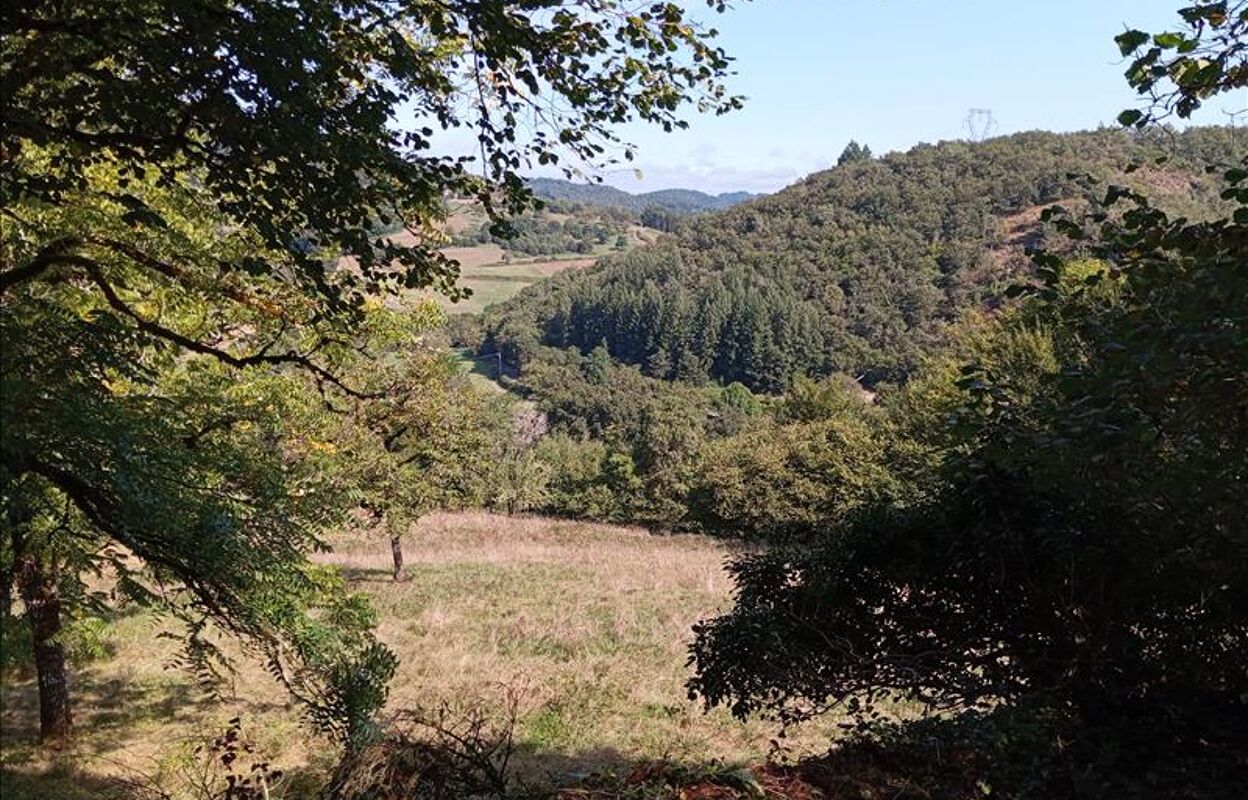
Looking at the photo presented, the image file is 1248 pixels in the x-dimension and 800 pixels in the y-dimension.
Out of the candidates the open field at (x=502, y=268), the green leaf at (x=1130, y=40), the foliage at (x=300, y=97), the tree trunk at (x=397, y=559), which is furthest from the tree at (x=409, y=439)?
the open field at (x=502, y=268)

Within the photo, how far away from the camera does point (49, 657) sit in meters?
8.58

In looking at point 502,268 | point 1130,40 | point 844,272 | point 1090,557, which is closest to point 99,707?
point 1090,557

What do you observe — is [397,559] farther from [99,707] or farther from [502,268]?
[502,268]

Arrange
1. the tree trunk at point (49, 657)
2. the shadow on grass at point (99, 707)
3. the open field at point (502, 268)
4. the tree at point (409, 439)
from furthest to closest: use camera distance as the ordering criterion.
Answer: the open field at point (502, 268) → the tree at point (409, 439) → the shadow on grass at point (99, 707) → the tree trunk at point (49, 657)

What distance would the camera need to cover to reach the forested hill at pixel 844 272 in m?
91.5

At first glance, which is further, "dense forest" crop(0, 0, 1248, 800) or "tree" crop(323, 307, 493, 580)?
"tree" crop(323, 307, 493, 580)

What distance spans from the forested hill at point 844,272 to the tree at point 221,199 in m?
83.8

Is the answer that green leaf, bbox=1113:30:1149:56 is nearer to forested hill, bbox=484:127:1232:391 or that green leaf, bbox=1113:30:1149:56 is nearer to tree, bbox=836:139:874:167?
forested hill, bbox=484:127:1232:391

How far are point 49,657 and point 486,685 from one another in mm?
4973

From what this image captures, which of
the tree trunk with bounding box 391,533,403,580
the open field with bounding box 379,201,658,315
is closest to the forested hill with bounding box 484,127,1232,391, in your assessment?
the open field with bounding box 379,201,658,315

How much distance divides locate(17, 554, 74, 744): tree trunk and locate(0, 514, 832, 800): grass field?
245 mm

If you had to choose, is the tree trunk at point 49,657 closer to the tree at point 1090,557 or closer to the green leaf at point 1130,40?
the tree at point 1090,557

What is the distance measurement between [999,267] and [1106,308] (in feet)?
313

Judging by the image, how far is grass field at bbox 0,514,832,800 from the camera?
27.7ft
